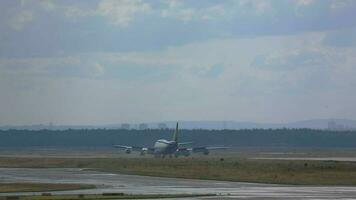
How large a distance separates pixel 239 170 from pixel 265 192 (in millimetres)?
33088

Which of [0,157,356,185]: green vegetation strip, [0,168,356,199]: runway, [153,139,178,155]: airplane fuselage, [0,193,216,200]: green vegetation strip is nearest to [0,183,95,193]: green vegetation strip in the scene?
[0,168,356,199]: runway

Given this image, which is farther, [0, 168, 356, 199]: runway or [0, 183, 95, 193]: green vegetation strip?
[0, 183, 95, 193]: green vegetation strip

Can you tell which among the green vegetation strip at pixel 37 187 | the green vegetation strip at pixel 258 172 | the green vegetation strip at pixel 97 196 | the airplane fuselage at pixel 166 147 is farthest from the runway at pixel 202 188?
the airplane fuselage at pixel 166 147

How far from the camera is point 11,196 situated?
57.5m

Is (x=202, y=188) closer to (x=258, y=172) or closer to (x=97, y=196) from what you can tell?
(x=97, y=196)

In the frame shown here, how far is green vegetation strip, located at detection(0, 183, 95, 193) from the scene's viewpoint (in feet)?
217

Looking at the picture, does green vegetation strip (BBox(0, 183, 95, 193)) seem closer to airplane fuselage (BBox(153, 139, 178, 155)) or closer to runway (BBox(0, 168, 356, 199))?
runway (BBox(0, 168, 356, 199))

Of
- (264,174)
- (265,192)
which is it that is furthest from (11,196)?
(264,174)

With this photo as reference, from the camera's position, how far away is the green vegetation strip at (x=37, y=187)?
6612cm

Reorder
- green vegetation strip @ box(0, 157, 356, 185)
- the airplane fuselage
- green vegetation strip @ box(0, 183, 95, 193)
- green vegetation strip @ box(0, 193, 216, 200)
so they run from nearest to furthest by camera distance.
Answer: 1. green vegetation strip @ box(0, 193, 216, 200)
2. green vegetation strip @ box(0, 183, 95, 193)
3. green vegetation strip @ box(0, 157, 356, 185)
4. the airplane fuselage

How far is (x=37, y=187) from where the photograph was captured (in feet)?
225

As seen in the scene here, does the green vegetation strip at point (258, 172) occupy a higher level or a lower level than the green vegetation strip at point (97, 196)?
higher

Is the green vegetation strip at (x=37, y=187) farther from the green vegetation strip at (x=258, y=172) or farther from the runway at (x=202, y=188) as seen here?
the green vegetation strip at (x=258, y=172)

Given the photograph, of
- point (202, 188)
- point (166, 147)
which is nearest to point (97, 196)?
point (202, 188)
